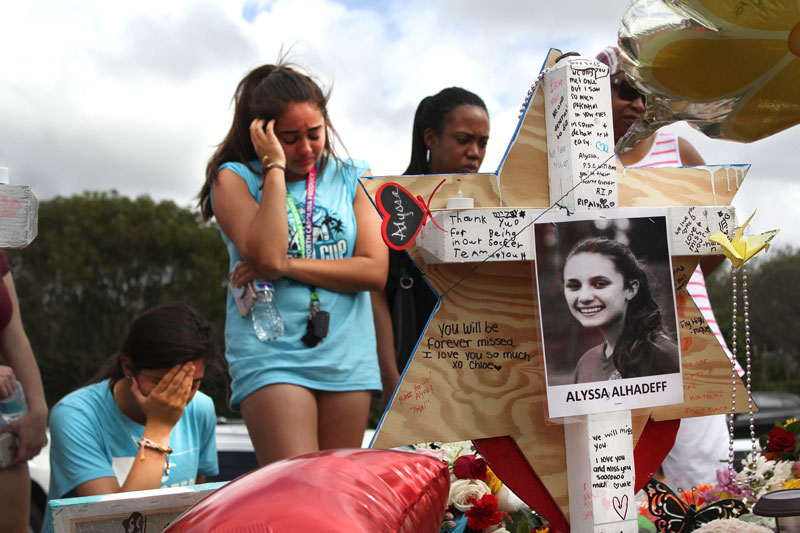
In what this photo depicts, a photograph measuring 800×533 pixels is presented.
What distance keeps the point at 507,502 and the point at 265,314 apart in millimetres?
928

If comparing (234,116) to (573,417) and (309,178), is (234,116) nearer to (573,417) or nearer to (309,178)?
(309,178)

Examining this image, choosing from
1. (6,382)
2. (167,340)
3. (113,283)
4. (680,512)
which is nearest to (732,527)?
(680,512)

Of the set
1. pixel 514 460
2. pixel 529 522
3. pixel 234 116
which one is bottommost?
pixel 529 522

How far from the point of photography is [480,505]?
1439 millimetres

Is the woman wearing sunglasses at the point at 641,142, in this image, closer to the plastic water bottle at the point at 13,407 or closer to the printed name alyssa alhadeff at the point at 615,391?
the printed name alyssa alhadeff at the point at 615,391

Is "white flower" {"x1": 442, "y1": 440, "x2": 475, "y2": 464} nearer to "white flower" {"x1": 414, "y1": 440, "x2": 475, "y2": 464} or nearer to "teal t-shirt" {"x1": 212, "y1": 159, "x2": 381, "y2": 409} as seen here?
"white flower" {"x1": 414, "y1": 440, "x2": 475, "y2": 464}

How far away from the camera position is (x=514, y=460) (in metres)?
1.39

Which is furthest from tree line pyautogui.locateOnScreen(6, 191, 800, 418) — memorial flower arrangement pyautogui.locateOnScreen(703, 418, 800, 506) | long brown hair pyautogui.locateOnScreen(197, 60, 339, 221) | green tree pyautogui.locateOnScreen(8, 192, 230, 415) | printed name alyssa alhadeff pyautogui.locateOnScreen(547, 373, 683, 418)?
printed name alyssa alhadeff pyautogui.locateOnScreen(547, 373, 683, 418)

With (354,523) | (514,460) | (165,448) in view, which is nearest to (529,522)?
(514,460)

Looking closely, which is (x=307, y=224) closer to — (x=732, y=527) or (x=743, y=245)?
(x=743, y=245)

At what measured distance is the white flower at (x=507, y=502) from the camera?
5.29 feet

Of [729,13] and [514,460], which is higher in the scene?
[729,13]

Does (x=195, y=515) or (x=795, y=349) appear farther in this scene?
(x=795, y=349)

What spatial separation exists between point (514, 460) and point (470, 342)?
0.81 ft
